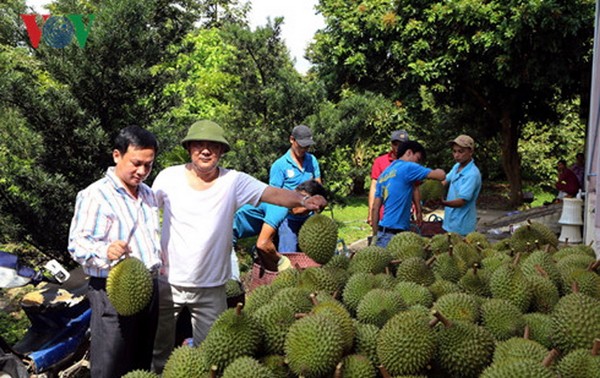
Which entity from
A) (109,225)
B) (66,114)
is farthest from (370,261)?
(66,114)

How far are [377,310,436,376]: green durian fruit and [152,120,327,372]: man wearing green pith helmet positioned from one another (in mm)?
1214

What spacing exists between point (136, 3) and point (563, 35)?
8.37 metres

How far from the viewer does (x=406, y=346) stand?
173 centimetres

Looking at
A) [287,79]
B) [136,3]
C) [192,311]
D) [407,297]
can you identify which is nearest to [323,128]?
[287,79]

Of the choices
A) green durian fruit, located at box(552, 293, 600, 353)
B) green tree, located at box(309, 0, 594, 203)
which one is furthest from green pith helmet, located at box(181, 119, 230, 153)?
green tree, located at box(309, 0, 594, 203)

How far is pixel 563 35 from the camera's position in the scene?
10484 millimetres

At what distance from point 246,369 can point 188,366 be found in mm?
254

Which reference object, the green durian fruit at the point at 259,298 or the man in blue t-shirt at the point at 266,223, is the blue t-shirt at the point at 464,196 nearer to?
the man in blue t-shirt at the point at 266,223

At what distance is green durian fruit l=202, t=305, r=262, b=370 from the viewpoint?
1.76 meters

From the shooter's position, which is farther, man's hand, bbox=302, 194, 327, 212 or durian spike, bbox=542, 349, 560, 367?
man's hand, bbox=302, 194, 327, 212

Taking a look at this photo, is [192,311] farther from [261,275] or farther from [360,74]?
[360,74]

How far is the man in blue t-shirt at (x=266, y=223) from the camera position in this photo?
4084mm

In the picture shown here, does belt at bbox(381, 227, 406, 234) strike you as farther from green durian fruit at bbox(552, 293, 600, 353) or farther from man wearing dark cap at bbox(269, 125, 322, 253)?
green durian fruit at bbox(552, 293, 600, 353)

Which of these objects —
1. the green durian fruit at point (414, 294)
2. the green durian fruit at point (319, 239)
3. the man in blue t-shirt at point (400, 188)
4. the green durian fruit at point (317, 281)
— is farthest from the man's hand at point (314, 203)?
the man in blue t-shirt at point (400, 188)
